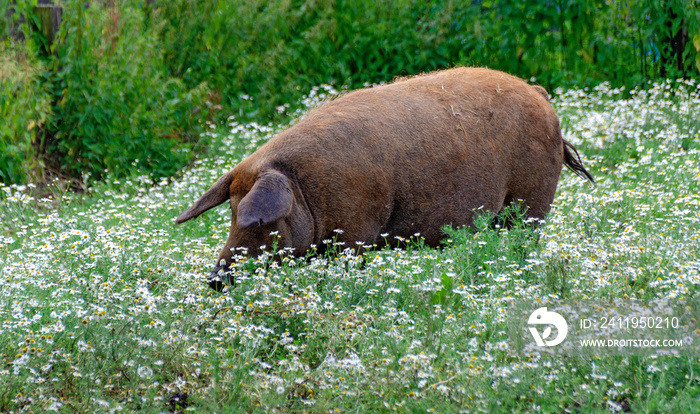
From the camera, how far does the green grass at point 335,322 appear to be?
322cm

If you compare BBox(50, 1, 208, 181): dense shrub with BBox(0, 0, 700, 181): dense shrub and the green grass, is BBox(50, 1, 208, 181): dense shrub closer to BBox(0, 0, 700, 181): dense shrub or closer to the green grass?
BBox(0, 0, 700, 181): dense shrub

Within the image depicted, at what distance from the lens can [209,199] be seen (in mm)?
4590

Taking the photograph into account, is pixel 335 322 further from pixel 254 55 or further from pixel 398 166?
pixel 254 55

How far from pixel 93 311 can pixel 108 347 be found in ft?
0.83

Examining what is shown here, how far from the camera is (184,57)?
9.62 m

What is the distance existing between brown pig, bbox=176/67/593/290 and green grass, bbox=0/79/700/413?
0.20 metres

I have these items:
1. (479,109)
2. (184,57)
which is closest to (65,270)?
(479,109)

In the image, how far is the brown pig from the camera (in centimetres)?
446

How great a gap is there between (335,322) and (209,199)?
4.05ft

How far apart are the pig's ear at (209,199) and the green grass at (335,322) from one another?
1.15ft

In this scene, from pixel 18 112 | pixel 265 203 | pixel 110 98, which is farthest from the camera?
pixel 110 98

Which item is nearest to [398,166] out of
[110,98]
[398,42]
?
[110,98]

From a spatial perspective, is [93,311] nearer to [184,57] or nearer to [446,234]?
[446,234]

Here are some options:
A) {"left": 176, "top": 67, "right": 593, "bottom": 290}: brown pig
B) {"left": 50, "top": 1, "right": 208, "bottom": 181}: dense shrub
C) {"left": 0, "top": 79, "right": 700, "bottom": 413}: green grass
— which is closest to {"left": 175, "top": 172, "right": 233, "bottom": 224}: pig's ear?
{"left": 176, "top": 67, "right": 593, "bottom": 290}: brown pig
